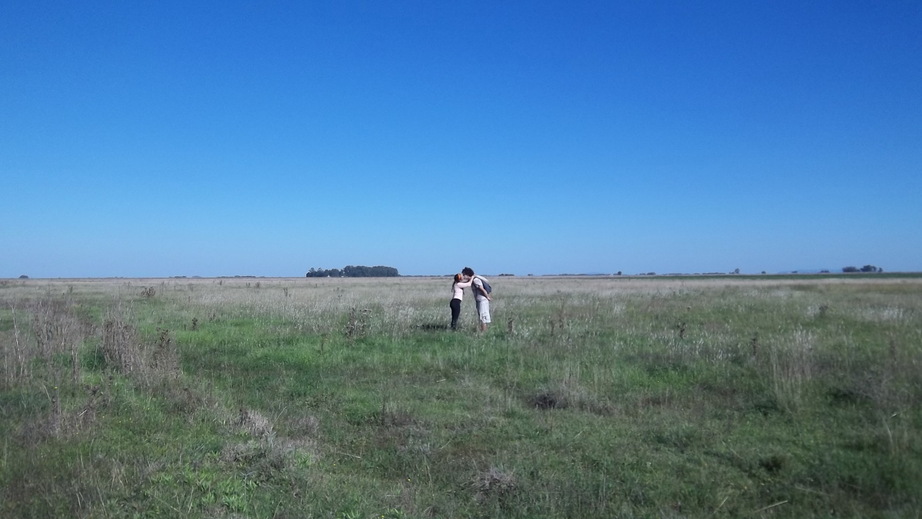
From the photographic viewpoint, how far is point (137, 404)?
7641 millimetres

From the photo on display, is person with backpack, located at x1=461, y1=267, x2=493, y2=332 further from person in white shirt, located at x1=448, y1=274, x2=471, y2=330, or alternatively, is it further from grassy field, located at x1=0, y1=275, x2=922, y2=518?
grassy field, located at x1=0, y1=275, x2=922, y2=518

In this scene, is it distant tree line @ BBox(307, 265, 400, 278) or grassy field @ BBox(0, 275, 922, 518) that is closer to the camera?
grassy field @ BBox(0, 275, 922, 518)

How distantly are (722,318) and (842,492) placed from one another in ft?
44.2

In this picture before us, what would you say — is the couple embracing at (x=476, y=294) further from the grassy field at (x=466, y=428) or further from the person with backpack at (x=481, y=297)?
the grassy field at (x=466, y=428)

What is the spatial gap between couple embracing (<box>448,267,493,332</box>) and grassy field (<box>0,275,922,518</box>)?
284 centimetres

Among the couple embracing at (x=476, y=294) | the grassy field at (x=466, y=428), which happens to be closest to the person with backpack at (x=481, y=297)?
the couple embracing at (x=476, y=294)

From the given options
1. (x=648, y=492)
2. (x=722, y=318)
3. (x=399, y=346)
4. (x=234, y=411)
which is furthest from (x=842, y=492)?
(x=722, y=318)

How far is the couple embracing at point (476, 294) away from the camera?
1570 centimetres

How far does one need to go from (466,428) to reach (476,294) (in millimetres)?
8682

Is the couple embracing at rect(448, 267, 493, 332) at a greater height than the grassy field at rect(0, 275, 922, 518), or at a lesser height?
greater

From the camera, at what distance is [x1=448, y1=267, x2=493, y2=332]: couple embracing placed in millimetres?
15703

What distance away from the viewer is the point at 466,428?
7.28m

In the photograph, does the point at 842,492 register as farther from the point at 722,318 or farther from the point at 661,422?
the point at 722,318

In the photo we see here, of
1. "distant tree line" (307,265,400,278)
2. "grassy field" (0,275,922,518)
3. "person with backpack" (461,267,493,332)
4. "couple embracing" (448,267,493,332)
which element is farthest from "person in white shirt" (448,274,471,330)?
"distant tree line" (307,265,400,278)
